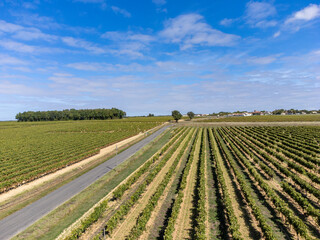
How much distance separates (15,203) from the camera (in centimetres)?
1972

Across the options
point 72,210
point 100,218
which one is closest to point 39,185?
point 72,210

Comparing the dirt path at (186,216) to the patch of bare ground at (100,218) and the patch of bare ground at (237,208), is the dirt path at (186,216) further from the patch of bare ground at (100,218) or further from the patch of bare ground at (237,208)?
the patch of bare ground at (100,218)

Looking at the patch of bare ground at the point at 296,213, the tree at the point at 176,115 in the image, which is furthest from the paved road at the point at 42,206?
the tree at the point at 176,115

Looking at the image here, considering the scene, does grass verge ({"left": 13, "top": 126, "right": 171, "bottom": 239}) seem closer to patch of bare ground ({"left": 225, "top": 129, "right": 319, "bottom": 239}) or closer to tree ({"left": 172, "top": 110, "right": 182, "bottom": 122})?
patch of bare ground ({"left": 225, "top": 129, "right": 319, "bottom": 239})

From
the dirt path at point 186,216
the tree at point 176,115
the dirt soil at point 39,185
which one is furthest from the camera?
the tree at point 176,115

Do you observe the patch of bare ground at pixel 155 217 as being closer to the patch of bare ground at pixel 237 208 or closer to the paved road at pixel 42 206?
the patch of bare ground at pixel 237 208

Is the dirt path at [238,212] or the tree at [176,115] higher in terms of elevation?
the tree at [176,115]

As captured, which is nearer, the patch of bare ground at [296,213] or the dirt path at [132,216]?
the patch of bare ground at [296,213]

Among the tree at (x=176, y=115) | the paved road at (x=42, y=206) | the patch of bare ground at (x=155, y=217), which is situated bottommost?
the paved road at (x=42, y=206)

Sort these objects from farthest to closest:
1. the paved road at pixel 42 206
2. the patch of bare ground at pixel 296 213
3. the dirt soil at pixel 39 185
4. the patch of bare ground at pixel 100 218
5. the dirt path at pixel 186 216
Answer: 1. the dirt soil at pixel 39 185
2. the paved road at pixel 42 206
3. the patch of bare ground at pixel 100 218
4. the dirt path at pixel 186 216
5. the patch of bare ground at pixel 296 213

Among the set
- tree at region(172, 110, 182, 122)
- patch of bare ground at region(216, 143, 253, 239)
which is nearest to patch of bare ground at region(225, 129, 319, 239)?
patch of bare ground at region(216, 143, 253, 239)

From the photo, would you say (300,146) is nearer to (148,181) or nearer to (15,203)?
(148,181)

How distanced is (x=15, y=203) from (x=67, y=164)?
45.4 feet

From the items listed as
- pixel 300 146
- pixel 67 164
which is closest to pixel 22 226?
pixel 67 164
